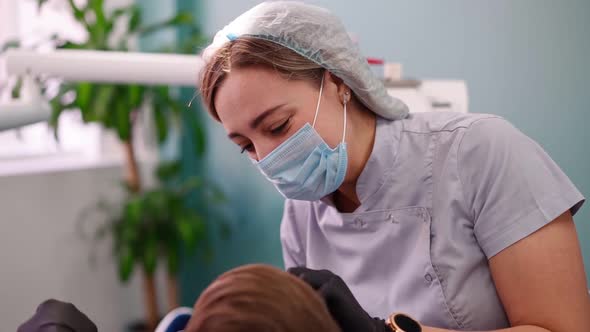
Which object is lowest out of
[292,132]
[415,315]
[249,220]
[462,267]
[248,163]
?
[249,220]

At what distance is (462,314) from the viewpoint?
100 cm

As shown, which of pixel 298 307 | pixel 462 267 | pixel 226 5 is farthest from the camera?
pixel 226 5

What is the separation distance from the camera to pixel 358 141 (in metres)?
1.13

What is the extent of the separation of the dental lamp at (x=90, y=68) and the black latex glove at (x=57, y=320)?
540 mm

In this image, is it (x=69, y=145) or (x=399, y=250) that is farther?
(x=69, y=145)

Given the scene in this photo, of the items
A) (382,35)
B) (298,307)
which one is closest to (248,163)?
(382,35)

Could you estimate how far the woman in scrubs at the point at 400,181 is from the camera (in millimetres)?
909

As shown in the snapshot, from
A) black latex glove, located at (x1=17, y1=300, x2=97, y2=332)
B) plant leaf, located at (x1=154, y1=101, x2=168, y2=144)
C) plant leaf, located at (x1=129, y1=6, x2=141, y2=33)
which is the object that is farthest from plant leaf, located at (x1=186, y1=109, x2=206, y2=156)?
black latex glove, located at (x1=17, y1=300, x2=97, y2=332)

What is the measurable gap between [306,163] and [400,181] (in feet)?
0.56

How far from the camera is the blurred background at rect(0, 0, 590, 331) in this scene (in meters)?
1.92

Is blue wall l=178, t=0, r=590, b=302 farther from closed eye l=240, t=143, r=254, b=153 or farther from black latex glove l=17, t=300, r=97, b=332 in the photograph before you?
black latex glove l=17, t=300, r=97, b=332

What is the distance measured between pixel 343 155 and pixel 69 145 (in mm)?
2388

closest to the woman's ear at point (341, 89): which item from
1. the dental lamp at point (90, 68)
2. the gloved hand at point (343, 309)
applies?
the dental lamp at point (90, 68)

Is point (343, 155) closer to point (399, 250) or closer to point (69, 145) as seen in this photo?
point (399, 250)
